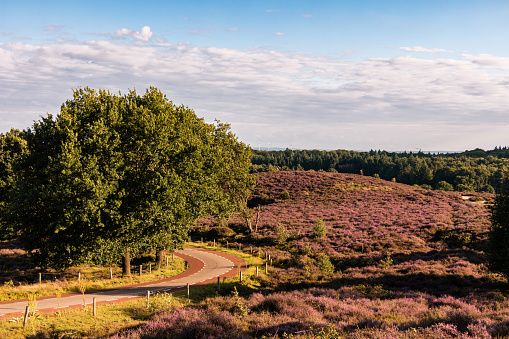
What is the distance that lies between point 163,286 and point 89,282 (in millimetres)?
5882

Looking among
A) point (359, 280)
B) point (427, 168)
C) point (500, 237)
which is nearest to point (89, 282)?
point (359, 280)

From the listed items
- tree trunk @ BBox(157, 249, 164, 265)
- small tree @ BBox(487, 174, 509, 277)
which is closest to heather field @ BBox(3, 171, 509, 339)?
small tree @ BBox(487, 174, 509, 277)

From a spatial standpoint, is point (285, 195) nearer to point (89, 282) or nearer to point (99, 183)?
point (89, 282)

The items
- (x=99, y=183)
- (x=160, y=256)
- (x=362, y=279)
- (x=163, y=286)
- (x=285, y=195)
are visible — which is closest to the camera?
(x=99, y=183)

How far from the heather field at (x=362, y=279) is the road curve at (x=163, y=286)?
415 centimetres

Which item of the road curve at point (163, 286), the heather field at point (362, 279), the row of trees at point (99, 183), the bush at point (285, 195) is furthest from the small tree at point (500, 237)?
the bush at point (285, 195)

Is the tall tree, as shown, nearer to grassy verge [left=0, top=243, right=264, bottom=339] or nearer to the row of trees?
the row of trees

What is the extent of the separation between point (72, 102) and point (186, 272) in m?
18.3

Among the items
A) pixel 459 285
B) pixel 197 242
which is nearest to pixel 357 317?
pixel 459 285

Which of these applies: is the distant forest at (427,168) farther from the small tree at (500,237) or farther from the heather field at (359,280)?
the small tree at (500,237)

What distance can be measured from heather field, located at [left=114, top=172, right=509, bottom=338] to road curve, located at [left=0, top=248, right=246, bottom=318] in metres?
4.15

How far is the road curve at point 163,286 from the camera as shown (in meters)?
17.7

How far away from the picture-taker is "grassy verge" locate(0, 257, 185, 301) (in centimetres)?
2022

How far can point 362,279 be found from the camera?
24.8 metres
